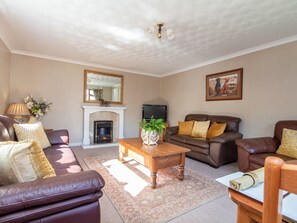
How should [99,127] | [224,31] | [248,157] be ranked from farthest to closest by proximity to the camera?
1. [99,127]
2. [224,31]
3. [248,157]

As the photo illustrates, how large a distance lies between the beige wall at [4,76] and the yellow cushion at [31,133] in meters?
1.33

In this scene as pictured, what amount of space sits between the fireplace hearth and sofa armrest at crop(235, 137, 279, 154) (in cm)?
363

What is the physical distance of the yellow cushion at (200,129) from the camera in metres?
3.66

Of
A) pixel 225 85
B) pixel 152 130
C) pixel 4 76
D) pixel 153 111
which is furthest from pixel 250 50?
pixel 4 76

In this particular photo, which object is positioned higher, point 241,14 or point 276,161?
point 241,14

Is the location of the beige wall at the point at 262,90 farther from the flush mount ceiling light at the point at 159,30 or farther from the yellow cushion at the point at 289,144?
the flush mount ceiling light at the point at 159,30

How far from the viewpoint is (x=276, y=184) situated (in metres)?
0.45

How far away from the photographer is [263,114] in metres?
3.23

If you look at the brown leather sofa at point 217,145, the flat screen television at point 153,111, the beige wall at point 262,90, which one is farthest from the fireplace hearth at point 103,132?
the beige wall at point 262,90

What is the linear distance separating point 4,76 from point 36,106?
0.80m

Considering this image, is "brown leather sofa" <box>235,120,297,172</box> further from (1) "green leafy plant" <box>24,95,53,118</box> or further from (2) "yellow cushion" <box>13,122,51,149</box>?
(1) "green leafy plant" <box>24,95,53,118</box>

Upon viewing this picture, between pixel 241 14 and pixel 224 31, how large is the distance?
48 centimetres

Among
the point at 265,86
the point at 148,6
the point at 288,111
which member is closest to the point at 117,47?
the point at 148,6

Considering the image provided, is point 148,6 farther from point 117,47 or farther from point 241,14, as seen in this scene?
point 117,47
